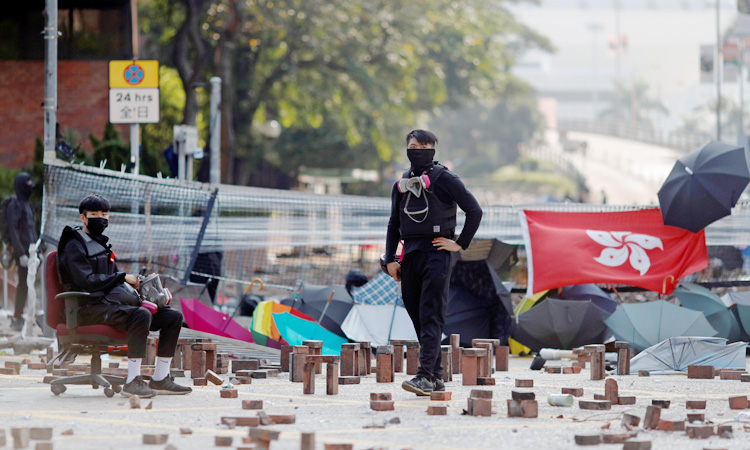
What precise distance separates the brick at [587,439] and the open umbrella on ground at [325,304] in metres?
5.82

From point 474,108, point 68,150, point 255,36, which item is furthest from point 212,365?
point 474,108

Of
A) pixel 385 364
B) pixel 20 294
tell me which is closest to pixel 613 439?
pixel 385 364

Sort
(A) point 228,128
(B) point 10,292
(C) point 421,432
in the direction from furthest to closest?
(A) point 228,128
(B) point 10,292
(C) point 421,432

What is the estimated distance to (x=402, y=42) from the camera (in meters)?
32.7

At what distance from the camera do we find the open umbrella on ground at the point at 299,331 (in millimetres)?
11383

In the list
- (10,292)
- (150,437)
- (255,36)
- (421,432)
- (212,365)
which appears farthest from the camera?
(255,36)

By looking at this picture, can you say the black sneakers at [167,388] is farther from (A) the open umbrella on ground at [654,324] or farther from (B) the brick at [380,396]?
(A) the open umbrella on ground at [654,324]

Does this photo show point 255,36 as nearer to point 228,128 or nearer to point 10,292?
point 228,128

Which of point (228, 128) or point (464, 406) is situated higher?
point (228, 128)

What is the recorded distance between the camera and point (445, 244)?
28.5ft

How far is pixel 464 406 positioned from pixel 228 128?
62.7 ft

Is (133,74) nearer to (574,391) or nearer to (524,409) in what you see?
(574,391)

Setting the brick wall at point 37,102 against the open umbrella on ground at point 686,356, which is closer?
the open umbrella on ground at point 686,356

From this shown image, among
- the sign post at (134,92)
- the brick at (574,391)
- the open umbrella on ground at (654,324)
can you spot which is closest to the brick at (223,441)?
the brick at (574,391)
